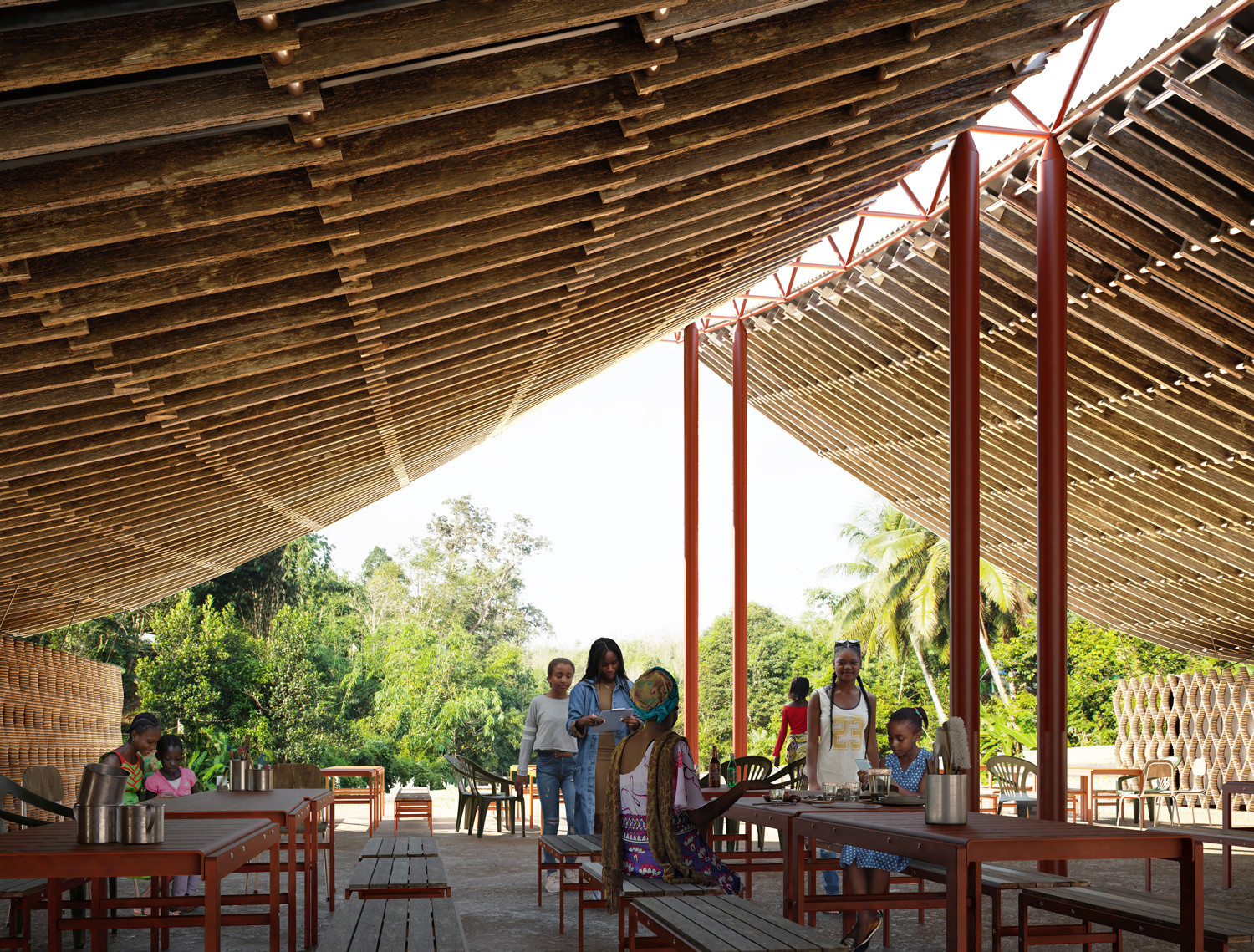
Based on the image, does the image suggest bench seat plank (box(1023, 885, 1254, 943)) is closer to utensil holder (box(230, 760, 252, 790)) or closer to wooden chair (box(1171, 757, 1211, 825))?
utensil holder (box(230, 760, 252, 790))

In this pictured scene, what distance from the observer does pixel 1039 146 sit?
10.7m

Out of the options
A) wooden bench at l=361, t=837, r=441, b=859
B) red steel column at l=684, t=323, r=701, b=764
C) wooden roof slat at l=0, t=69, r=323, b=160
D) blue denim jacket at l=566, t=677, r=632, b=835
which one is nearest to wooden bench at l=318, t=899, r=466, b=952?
wooden bench at l=361, t=837, r=441, b=859

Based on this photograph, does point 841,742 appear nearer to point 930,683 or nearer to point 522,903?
point 522,903

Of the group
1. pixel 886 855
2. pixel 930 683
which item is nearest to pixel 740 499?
pixel 886 855

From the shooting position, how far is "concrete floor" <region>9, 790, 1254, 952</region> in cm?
629

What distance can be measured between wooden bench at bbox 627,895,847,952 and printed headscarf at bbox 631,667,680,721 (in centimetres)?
71

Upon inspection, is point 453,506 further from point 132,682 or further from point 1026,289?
point 1026,289

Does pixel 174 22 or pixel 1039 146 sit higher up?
pixel 1039 146

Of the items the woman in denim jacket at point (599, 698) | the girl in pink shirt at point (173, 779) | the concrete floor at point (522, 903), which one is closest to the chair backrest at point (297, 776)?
the concrete floor at point (522, 903)

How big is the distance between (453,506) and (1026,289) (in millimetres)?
30299

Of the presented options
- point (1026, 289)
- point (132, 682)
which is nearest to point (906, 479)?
point (1026, 289)

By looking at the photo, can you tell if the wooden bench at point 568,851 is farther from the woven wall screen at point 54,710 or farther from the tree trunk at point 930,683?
the tree trunk at point 930,683

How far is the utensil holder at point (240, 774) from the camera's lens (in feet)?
22.9

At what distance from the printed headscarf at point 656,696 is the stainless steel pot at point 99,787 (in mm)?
1934
